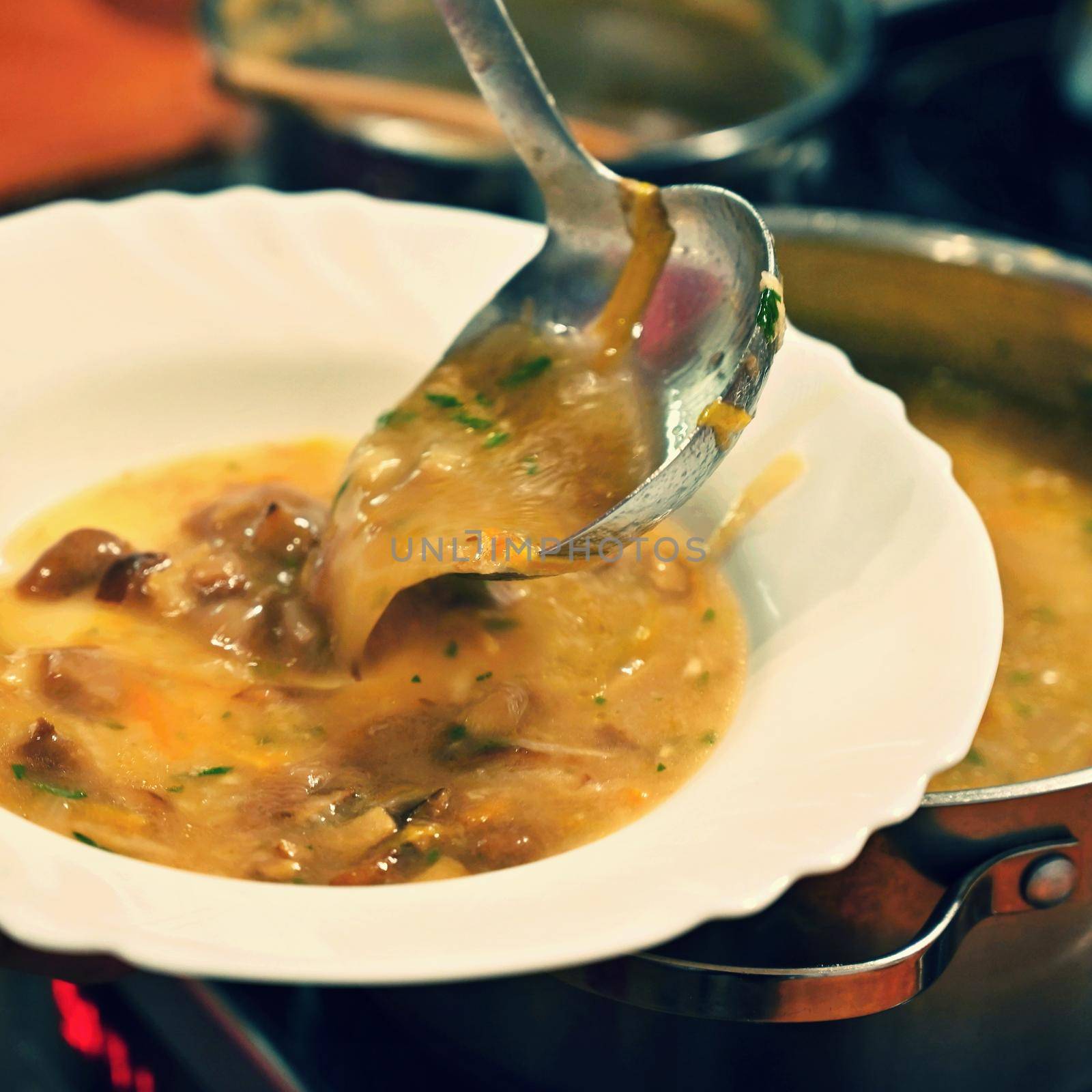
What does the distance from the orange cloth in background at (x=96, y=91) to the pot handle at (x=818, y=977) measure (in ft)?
8.62

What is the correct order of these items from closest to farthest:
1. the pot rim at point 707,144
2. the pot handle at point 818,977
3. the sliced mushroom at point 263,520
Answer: the pot handle at point 818,977 < the sliced mushroom at point 263,520 < the pot rim at point 707,144

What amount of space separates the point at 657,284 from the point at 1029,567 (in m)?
1.01

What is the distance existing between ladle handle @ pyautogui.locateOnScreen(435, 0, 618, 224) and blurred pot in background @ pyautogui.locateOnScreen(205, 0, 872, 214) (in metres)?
0.54

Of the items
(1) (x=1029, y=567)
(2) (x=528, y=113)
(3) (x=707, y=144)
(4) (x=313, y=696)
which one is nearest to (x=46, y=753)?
(4) (x=313, y=696)

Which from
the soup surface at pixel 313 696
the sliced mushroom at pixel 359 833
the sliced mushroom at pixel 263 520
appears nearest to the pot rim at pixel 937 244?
Result: the soup surface at pixel 313 696

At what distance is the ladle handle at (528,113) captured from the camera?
78.7 inches

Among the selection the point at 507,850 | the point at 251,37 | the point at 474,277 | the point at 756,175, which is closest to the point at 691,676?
the point at 507,850

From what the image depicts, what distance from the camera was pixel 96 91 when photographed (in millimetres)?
4035

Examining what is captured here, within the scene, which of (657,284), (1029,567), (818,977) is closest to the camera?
(818,977)

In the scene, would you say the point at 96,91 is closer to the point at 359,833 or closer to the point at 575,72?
the point at 575,72

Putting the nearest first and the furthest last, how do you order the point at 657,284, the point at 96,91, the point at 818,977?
the point at 818,977
the point at 657,284
the point at 96,91

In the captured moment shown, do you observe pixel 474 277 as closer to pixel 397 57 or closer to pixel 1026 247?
pixel 1026 247

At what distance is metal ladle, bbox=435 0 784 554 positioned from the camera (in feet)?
5.47

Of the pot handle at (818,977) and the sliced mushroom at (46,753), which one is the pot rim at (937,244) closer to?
the pot handle at (818,977)
